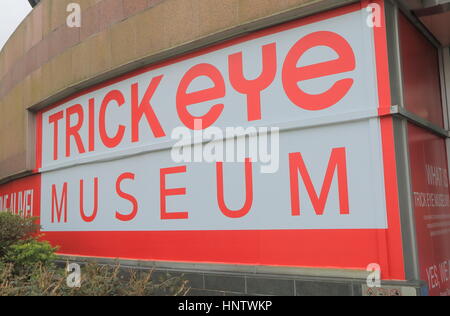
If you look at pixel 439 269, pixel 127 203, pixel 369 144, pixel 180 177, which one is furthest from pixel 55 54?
pixel 439 269

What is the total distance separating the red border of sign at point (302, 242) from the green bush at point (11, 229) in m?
1.55

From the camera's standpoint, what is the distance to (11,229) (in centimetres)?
742

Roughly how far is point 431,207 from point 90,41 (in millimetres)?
6321

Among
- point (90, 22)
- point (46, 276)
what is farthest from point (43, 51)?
point (46, 276)

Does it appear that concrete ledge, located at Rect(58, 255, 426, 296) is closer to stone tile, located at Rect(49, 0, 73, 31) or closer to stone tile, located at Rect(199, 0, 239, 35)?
stone tile, located at Rect(199, 0, 239, 35)

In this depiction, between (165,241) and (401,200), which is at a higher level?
(401,200)

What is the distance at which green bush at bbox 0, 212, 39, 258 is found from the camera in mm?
7282

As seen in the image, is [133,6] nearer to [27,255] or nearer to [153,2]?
[153,2]

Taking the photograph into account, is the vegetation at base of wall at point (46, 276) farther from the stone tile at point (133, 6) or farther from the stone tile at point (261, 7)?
the stone tile at point (133, 6)

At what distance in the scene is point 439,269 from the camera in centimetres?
568

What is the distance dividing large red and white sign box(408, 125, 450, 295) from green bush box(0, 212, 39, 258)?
5.97 metres
